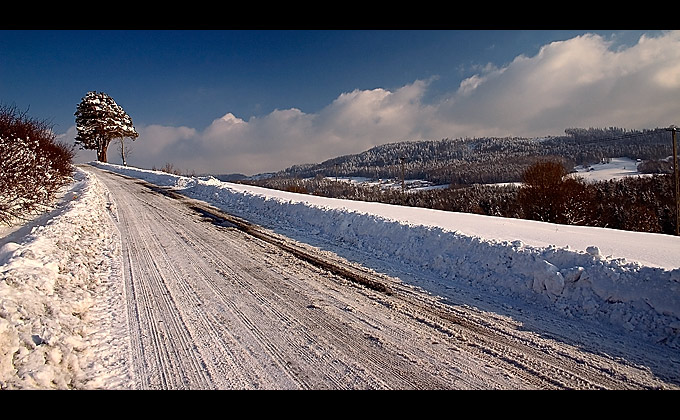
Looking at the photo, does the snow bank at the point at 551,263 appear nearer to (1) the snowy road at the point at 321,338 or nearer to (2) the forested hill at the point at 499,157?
(1) the snowy road at the point at 321,338

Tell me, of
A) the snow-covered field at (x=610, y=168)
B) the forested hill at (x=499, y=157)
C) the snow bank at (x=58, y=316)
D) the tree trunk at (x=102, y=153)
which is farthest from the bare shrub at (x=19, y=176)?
the snow-covered field at (x=610, y=168)

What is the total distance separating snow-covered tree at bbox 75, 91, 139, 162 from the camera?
41500 millimetres

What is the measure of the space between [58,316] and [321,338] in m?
3.15

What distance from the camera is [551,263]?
5.31 m

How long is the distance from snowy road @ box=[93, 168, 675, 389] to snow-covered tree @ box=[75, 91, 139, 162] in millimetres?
45261

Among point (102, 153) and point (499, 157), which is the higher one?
point (499, 157)

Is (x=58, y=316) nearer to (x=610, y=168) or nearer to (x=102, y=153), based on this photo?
(x=102, y=153)

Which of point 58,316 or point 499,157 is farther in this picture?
point 499,157

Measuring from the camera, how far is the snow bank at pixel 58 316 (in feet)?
10.1

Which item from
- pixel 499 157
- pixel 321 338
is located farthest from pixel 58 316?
pixel 499 157

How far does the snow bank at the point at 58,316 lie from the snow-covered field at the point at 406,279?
0.01 meters

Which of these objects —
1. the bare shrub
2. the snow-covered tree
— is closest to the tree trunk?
the snow-covered tree

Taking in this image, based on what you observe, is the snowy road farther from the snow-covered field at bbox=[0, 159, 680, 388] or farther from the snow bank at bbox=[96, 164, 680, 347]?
the snow bank at bbox=[96, 164, 680, 347]
